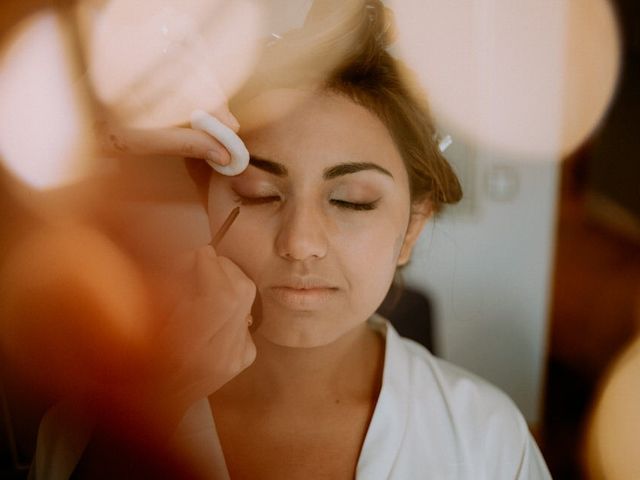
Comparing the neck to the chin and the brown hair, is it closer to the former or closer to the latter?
the chin

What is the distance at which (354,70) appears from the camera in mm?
644

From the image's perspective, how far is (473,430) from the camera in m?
0.76

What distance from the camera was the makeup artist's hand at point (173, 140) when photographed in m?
0.57

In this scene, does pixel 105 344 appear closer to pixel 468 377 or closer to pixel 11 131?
pixel 11 131

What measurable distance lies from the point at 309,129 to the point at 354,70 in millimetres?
98

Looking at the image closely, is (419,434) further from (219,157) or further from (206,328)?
(219,157)

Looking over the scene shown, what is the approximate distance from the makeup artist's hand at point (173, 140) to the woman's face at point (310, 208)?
45 mm

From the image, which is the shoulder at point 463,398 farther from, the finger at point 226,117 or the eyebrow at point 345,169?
the finger at point 226,117

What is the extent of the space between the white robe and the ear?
0.47 feet

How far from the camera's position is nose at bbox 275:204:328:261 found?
1.96 feet

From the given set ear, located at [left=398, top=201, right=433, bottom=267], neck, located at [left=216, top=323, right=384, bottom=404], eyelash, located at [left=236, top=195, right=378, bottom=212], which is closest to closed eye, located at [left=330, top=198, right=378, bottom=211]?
eyelash, located at [left=236, top=195, right=378, bottom=212]

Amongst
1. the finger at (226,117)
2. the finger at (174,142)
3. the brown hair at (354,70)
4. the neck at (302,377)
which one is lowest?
the neck at (302,377)

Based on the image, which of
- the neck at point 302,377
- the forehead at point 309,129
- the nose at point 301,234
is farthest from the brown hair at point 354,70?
the neck at point 302,377

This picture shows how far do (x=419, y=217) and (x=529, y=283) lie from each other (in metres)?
0.66
